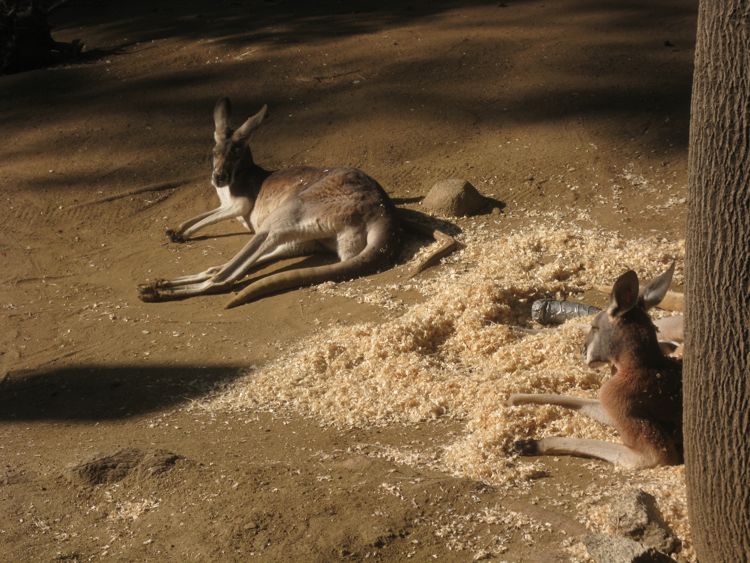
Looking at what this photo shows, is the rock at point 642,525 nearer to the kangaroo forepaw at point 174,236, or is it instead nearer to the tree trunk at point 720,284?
the tree trunk at point 720,284

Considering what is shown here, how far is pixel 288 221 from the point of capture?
7.03 m

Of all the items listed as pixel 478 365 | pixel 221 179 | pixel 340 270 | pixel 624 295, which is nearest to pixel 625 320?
pixel 624 295

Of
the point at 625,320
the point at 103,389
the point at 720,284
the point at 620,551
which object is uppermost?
the point at 720,284

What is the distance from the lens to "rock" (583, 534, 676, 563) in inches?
116

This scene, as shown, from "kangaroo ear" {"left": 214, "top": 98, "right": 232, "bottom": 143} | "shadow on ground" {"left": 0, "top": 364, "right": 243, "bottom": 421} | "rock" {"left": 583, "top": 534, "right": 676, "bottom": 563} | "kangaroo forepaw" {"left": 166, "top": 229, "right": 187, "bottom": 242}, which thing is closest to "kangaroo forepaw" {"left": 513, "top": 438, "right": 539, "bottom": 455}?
"rock" {"left": 583, "top": 534, "right": 676, "bottom": 563}

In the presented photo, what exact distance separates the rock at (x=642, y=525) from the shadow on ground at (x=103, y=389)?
2579 millimetres

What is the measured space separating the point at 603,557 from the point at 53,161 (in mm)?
7308

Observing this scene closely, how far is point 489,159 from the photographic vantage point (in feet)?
26.5

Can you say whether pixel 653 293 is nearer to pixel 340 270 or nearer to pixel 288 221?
pixel 340 270

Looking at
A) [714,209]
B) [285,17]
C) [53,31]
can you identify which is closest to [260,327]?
[714,209]

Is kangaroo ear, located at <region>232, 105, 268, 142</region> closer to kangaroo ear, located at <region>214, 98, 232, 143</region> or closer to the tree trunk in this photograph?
kangaroo ear, located at <region>214, 98, 232, 143</region>

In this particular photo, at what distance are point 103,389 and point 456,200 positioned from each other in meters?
3.06

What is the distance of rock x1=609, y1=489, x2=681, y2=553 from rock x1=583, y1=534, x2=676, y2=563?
12cm

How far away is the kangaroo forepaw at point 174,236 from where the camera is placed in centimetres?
762
